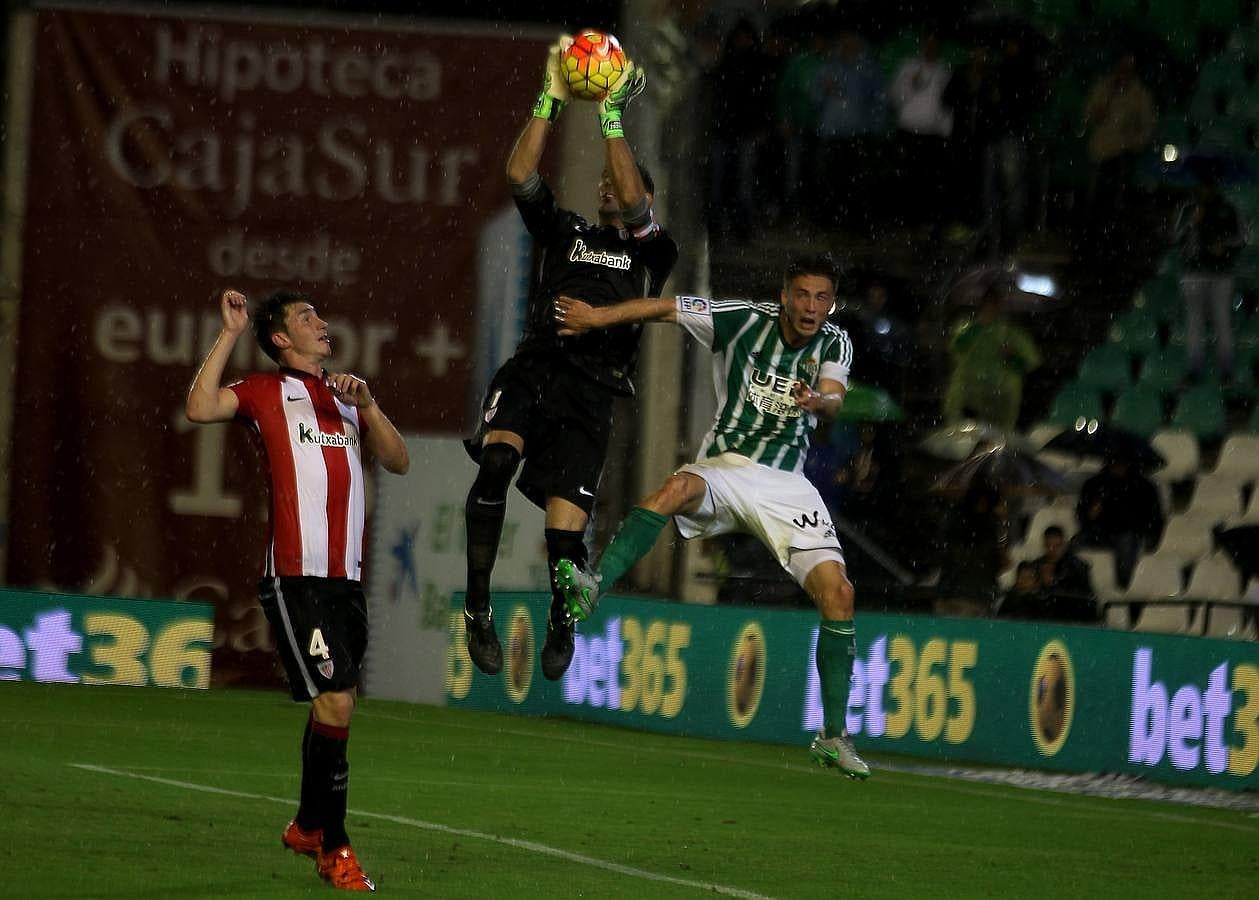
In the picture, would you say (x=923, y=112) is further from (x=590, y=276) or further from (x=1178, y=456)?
(x=590, y=276)

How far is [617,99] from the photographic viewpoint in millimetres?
8273

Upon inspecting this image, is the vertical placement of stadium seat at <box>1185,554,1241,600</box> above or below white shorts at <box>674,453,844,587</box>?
below

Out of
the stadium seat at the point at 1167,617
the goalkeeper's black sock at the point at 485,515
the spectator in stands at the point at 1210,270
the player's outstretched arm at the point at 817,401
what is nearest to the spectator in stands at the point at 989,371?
the spectator in stands at the point at 1210,270

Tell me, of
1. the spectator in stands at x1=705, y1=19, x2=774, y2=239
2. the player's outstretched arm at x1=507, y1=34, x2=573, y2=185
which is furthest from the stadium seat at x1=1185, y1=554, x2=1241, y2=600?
the player's outstretched arm at x1=507, y1=34, x2=573, y2=185

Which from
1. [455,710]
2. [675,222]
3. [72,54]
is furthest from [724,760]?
A: [72,54]

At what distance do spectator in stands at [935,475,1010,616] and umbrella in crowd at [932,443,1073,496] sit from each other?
5 centimetres

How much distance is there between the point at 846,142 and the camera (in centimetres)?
1838

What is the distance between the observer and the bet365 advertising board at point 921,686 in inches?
503

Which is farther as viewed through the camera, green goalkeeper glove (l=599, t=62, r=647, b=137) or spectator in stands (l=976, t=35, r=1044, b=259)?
spectator in stands (l=976, t=35, r=1044, b=259)

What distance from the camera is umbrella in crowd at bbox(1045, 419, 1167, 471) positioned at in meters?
16.2

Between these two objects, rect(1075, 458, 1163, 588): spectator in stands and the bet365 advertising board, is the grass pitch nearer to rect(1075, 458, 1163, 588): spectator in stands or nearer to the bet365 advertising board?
the bet365 advertising board

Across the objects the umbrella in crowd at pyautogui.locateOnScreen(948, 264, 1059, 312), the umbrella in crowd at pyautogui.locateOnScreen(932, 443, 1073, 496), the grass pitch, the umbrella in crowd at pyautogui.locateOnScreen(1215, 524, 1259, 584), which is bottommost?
the grass pitch

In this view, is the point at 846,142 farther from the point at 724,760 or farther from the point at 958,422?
the point at 724,760

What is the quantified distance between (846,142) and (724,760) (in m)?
6.40
